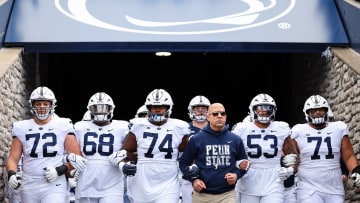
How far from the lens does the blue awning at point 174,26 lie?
12.4 meters

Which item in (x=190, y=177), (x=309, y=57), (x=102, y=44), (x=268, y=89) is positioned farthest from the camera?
(x=268, y=89)

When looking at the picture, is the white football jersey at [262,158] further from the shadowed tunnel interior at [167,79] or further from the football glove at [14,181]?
the shadowed tunnel interior at [167,79]

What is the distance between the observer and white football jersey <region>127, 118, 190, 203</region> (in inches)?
344

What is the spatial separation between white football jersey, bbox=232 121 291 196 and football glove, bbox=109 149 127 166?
1.49m

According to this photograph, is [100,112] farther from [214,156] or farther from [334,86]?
[334,86]

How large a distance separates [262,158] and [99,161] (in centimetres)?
200

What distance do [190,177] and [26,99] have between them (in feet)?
17.9

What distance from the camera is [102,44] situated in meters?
12.4

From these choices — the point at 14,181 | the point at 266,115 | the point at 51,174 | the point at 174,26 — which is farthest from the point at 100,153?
the point at 174,26

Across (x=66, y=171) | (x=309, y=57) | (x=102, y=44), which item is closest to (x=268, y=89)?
(x=309, y=57)

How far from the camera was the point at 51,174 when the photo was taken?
8578 mm

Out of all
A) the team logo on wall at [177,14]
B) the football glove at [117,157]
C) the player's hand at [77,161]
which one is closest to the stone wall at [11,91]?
the team logo on wall at [177,14]

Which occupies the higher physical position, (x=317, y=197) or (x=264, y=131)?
(x=264, y=131)

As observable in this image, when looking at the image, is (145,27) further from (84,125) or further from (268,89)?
(268,89)
